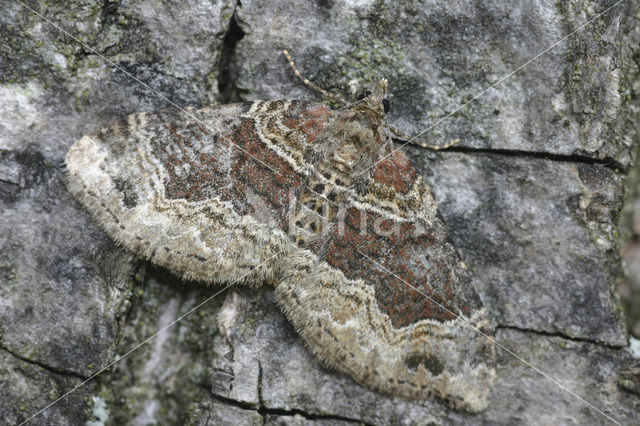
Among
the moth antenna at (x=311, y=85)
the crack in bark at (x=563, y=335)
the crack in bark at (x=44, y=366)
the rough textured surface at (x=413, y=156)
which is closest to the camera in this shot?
the crack in bark at (x=44, y=366)

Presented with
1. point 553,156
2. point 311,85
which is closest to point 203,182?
point 311,85

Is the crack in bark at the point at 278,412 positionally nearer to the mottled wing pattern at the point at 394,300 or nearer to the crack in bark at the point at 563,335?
the mottled wing pattern at the point at 394,300

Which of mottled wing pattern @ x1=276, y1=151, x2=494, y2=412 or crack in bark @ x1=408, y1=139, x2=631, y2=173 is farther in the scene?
crack in bark @ x1=408, y1=139, x2=631, y2=173

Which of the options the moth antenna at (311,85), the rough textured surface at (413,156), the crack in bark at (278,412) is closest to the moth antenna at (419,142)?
the rough textured surface at (413,156)

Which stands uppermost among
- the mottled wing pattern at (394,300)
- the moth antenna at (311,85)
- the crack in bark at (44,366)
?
the moth antenna at (311,85)

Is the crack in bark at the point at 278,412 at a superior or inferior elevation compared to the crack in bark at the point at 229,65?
inferior

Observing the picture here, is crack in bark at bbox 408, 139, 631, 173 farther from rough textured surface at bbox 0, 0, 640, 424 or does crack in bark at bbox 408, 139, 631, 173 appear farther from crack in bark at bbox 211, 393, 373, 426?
crack in bark at bbox 211, 393, 373, 426

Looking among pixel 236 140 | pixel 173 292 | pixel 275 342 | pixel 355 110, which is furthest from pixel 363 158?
pixel 173 292

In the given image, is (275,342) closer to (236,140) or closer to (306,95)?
(236,140)

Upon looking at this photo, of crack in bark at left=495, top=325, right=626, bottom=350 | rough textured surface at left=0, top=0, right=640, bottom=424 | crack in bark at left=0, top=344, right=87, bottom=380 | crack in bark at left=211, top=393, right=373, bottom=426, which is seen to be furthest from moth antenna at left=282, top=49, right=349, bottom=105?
crack in bark at left=0, top=344, right=87, bottom=380
